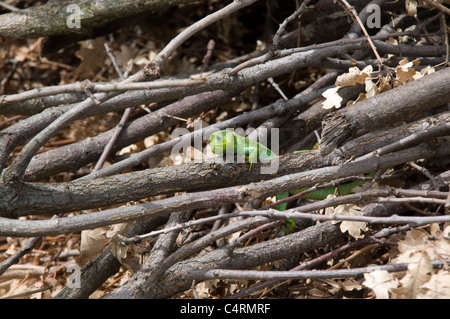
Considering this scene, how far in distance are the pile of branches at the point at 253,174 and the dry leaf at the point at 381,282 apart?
40 mm

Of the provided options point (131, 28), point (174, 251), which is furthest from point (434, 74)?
point (131, 28)

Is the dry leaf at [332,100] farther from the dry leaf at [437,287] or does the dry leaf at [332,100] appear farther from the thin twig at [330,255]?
the dry leaf at [437,287]

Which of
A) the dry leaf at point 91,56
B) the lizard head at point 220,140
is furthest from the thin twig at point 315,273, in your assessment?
the dry leaf at point 91,56

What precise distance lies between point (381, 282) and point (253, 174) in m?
1.11

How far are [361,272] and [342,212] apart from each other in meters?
0.53

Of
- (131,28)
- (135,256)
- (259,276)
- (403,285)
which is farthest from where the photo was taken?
(131,28)

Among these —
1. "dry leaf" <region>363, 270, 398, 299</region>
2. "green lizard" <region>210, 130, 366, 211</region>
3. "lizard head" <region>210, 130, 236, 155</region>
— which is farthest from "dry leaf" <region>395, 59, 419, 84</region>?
"dry leaf" <region>363, 270, 398, 299</region>

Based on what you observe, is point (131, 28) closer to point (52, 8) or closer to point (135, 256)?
point (52, 8)

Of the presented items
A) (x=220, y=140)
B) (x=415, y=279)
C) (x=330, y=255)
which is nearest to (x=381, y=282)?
(x=415, y=279)

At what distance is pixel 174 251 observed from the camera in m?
3.09

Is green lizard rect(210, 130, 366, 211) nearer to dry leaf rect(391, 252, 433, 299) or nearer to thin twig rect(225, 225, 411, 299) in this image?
thin twig rect(225, 225, 411, 299)

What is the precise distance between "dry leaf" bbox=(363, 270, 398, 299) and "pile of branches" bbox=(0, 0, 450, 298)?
0.13 feet

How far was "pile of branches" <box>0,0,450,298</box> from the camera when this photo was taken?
270 centimetres

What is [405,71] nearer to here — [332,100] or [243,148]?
[332,100]
